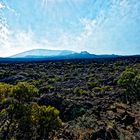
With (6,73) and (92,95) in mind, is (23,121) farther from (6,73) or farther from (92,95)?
(6,73)

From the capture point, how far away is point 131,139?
2015 inches

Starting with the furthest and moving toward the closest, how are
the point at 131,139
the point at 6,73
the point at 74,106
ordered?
the point at 6,73
the point at 74,106
the point at 131,139

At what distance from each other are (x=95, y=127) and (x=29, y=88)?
1290 centimetres

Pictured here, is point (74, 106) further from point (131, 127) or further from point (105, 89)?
point (105, 89)

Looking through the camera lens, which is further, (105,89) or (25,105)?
(105,89)

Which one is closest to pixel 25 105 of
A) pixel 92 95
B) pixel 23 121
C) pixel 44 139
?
pixel 23 121

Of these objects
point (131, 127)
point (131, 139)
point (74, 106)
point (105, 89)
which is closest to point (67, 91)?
point (105, 89)

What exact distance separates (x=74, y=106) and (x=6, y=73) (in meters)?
83.0

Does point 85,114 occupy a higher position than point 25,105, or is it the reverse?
point 25,105

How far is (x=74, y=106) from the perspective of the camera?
73.0 metres

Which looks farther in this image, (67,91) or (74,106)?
(67,91)

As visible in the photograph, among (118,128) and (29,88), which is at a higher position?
(29,88)

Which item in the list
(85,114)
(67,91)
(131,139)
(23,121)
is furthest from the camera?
(67,91)

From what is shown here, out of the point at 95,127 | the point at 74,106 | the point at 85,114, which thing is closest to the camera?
the point at 95,127
